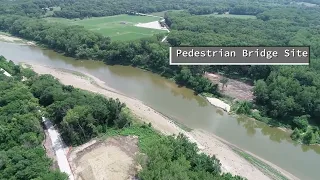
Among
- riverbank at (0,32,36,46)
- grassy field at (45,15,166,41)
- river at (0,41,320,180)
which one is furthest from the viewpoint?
grassy field at (45,15,166,41)

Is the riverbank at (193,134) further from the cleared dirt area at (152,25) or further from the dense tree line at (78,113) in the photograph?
the cleared dirt area at (152,25)

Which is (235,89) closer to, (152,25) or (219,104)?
(219,104)

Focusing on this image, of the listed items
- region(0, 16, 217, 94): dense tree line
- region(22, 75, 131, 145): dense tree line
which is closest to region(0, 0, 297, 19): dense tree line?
region(0, 16, 217, 94): dense tree line

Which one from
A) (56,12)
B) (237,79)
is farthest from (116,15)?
(237,79)

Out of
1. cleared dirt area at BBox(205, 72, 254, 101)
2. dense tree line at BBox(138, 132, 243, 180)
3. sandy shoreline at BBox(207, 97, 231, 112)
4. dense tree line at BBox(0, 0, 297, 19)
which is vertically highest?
dense tree line at BBox(0, 0, 297, 19)

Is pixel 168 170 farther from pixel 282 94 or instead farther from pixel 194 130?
pixel 282 94

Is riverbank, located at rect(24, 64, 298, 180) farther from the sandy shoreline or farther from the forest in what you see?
the sandy shoreline
